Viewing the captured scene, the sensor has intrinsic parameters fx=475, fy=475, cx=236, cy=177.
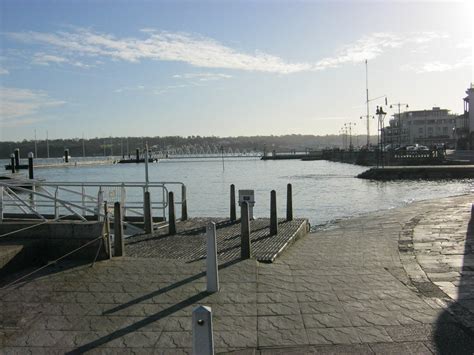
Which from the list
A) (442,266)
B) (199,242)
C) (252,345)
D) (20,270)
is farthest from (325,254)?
(20,270)

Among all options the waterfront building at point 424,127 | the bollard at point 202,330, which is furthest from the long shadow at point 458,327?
the waterfront building at point 424,127

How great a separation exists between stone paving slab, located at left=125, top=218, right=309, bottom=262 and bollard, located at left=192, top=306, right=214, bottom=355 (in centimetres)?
473

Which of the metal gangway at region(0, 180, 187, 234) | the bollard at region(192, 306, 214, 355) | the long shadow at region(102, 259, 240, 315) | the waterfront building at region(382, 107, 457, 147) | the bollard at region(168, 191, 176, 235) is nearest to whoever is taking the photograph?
the bollard at region(192, 306, 214, 355)

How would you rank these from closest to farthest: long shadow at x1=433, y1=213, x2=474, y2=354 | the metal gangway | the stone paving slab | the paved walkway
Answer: long shadow at x1=433, y1=213, x2=474, y2=354 → the paved walkway → the stone paving slab → the metal gangway

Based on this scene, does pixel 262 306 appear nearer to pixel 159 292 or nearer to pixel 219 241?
pixel 159 292

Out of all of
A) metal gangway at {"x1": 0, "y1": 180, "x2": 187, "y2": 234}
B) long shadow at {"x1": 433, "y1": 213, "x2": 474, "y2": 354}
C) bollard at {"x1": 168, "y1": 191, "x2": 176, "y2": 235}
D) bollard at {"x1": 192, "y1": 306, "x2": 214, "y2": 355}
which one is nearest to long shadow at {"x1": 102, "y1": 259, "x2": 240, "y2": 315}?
metal gangway at {"x1": 0, "y1": 180, "x2": 187, "y2": 234}

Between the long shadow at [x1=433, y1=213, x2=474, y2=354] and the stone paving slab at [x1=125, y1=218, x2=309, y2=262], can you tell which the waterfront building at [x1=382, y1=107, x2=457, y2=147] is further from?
the long shadow at [x1=433, y1=213, x2=474, y2=354]

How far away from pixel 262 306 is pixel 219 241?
4.96 metres

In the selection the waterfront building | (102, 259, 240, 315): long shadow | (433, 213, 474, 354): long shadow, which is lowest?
(433, 213, 474, 354): long shadow

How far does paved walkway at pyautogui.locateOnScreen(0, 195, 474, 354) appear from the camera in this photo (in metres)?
5.10

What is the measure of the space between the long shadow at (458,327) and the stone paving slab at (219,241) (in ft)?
10.7

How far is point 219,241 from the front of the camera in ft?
36.3

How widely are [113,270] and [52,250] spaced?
159 cm

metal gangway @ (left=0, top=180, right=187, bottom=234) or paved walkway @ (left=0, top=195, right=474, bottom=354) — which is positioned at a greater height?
metal gangway @ (left=0, top=180, right=187, bottom=234)
